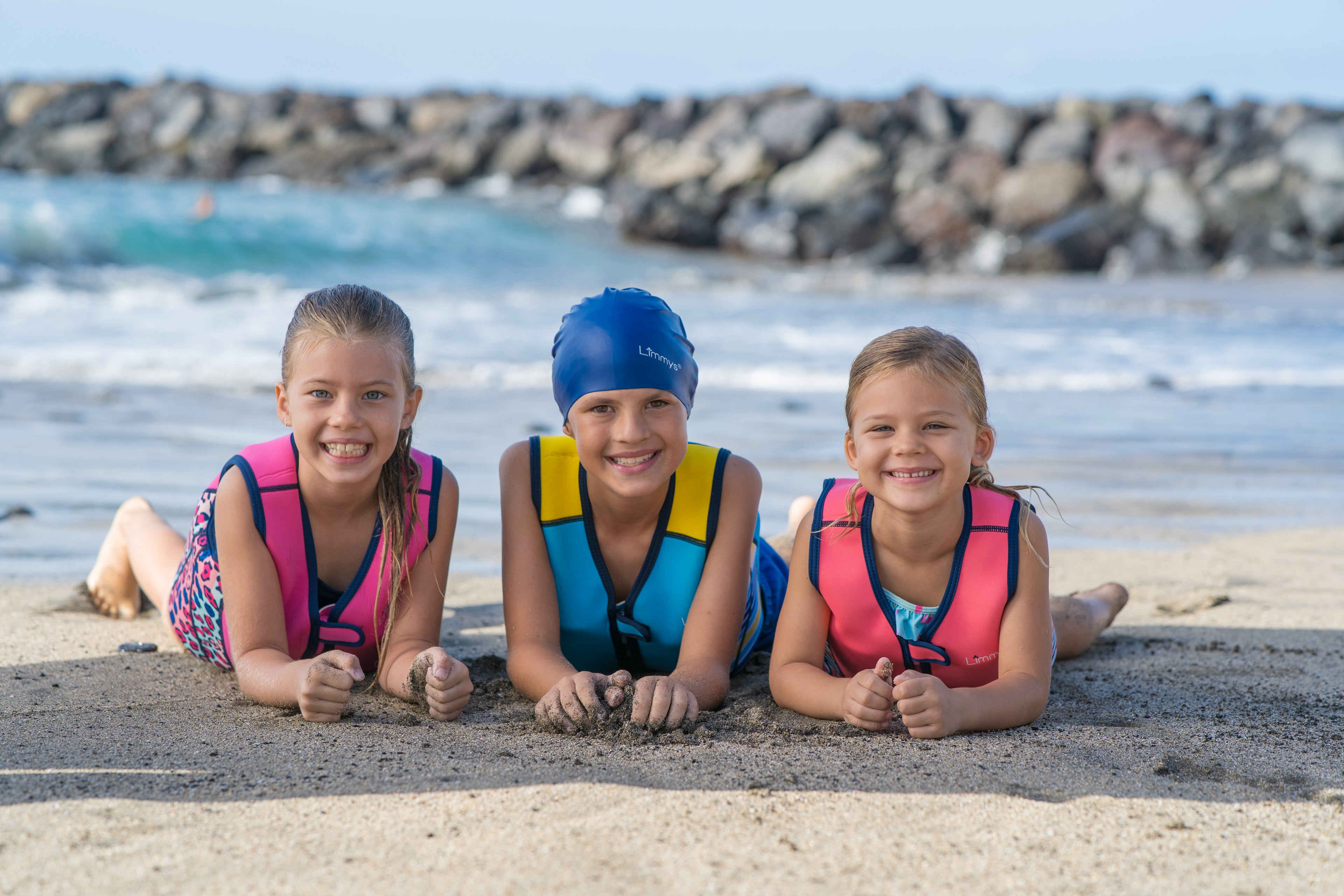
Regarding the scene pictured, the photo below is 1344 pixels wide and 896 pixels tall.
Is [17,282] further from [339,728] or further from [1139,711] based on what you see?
[1139,711]

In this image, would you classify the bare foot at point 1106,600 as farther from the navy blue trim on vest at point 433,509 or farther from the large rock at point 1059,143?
the large rock at point 1059,143

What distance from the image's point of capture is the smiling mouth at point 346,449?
9.86 feet

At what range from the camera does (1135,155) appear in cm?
2180

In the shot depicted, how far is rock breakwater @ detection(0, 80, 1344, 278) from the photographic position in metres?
20.0

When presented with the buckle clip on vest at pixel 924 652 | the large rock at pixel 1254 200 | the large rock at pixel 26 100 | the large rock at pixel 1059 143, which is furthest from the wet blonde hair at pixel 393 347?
the large rock at pixel 26 100

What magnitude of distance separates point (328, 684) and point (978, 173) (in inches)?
840

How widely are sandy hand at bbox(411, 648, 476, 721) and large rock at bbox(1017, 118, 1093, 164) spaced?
21.3m

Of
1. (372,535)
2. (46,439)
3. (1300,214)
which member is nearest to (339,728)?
(372,535)

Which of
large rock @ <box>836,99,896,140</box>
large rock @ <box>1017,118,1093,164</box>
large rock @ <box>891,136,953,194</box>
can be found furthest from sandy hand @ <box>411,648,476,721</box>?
large rock @ <box>836,99,896,140</box>

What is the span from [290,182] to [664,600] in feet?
91.0

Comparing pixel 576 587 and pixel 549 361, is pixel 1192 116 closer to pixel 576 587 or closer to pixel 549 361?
pixel 549 361

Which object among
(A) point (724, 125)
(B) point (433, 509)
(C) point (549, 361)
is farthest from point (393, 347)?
(A) point (724, 125)

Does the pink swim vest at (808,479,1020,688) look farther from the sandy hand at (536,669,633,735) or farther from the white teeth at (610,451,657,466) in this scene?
the sandy hand at (536,669,633,735)

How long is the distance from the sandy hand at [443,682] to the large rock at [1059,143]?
2132 centimetres
